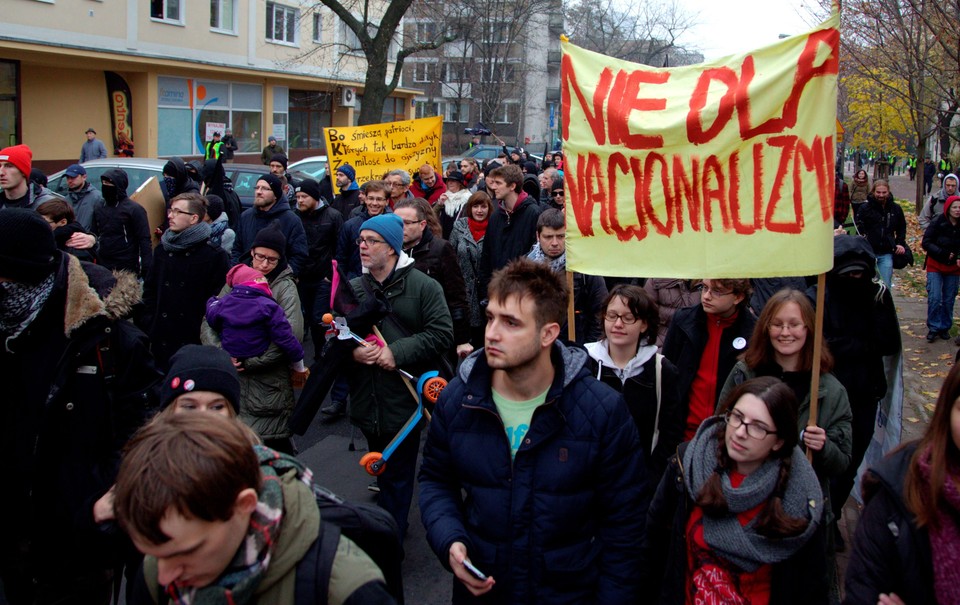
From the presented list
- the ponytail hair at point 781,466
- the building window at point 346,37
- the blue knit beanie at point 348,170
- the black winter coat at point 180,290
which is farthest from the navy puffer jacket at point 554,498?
the building window at point 346,37

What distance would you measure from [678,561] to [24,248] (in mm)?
2669

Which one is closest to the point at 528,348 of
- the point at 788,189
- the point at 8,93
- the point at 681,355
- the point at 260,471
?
the point at 260,471

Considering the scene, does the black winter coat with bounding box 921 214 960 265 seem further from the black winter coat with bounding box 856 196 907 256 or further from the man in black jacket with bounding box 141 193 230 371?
the man in black jacket with bounding box 141 193 230 371

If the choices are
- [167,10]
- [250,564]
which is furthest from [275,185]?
[167,10]

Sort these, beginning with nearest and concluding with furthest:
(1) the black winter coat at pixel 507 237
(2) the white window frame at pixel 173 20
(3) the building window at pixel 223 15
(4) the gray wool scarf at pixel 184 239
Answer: (4) the gray wool scarf at pixel 184 239 → (1) the black winter coat at pixel 507 237 → (2) the white window frame at pixel 173 20 → (3) the building window at pixel 223 15

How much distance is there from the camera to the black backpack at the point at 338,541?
2002 millimetres

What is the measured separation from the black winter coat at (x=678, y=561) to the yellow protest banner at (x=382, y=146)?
8.86 meters

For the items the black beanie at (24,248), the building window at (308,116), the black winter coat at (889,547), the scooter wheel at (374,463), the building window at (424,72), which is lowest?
the scooter wheel at (374,463)

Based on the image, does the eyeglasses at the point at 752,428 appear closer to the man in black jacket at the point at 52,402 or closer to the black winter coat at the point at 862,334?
the black winter coat at the point at 862,334

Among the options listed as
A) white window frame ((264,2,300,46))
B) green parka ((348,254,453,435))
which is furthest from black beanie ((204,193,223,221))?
white window frame ((264,2,300,46))

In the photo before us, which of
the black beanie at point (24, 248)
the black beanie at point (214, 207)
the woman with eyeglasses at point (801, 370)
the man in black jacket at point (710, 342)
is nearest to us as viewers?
the black beanie at point (24, 248)

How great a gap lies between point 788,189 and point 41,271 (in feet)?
9.88

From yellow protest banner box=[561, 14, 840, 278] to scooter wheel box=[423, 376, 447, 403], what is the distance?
1207mm

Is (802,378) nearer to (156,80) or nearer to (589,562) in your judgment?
(589,562)
